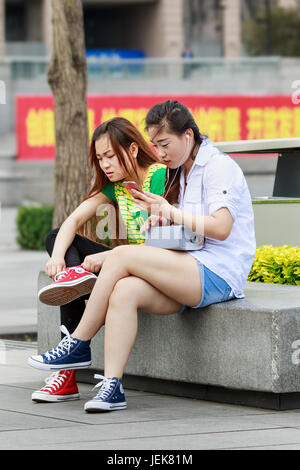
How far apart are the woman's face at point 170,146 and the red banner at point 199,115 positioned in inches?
845

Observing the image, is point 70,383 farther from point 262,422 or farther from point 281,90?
point 281,90

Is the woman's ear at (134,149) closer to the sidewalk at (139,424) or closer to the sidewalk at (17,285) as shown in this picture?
the sidewalk at (139,424)

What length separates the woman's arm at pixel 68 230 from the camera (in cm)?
531

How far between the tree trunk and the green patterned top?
12.7 ft

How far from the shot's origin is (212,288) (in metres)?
4.95

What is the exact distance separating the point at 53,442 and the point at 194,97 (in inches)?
979

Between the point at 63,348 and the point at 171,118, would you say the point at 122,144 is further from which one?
the point at 63,348

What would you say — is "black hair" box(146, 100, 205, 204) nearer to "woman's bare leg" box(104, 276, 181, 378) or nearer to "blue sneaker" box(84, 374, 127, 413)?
"woman's bare leg" box(104, 276, 181, 378)

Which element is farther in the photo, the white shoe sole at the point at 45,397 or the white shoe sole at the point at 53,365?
the white shoe sole at the point at 45,397

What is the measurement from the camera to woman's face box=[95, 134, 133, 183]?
17.4 ft

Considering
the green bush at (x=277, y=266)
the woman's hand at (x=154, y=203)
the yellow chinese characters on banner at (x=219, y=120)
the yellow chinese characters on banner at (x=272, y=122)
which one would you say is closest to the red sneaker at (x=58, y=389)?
the woman's hand at (x=154, y=203)

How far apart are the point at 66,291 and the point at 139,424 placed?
814 millimetres

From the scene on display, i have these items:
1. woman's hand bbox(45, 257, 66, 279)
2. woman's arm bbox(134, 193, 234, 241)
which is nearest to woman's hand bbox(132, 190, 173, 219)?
woman's arm bbox(134, 193, 234, 241)
